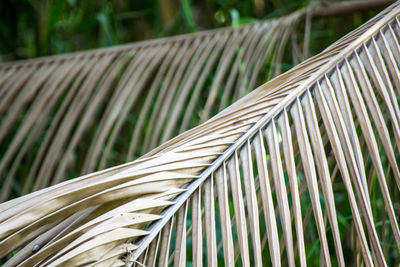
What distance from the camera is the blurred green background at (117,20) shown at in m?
1.37

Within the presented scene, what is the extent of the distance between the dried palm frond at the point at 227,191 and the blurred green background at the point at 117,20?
0.81 m

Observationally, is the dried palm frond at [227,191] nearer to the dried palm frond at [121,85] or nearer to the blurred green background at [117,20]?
the dried palm frond at [121,85]

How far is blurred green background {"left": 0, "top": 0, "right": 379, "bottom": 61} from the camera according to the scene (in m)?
1.37

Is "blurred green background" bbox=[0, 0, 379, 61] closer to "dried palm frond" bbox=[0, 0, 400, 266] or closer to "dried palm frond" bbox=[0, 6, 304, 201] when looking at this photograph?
"dried palm frond" bbox=[0, 6, 304, 201]

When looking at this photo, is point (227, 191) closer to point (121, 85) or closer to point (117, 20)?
point (121, 85)

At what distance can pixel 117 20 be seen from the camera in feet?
4.90

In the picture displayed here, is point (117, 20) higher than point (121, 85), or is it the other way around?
point (117, 20)

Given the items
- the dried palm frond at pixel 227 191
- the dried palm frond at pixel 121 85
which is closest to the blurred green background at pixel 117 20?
the dried palm frond at pixel 121 85

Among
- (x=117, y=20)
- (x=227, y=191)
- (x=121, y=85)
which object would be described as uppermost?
(x=117, y=20)

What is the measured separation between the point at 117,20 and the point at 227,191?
1.19 m

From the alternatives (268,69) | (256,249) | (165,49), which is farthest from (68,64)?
(256,249)

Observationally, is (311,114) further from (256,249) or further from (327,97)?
(256,249)

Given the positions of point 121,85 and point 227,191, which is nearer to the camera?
point 227,191

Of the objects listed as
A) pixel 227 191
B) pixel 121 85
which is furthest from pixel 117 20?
pixel 227 191
